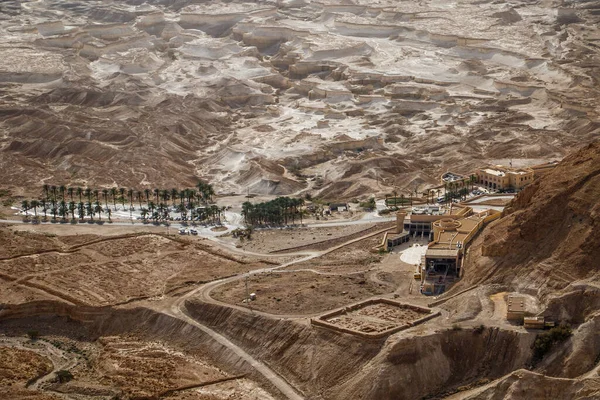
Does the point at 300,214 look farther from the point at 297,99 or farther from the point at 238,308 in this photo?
the point at 297,99

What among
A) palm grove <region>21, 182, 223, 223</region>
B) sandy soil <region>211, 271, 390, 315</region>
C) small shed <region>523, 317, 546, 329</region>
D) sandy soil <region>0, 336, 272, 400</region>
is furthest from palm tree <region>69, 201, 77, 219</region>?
small shed <region>523, 317, 546, 329</region>

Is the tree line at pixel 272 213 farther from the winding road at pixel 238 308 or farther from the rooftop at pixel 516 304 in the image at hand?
the rooftop at pixel 516 304

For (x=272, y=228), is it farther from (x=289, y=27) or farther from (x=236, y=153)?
(x=289, y=27)

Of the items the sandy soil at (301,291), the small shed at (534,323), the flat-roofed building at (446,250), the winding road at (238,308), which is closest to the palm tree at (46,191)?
the winding road at (238,308)

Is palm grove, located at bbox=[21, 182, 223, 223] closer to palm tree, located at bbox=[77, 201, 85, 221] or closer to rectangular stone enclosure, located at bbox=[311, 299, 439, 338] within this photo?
palm tree, located at bbox=[77, 201, 85, 221]

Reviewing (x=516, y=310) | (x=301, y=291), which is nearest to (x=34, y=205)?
(x=301, y=291)
